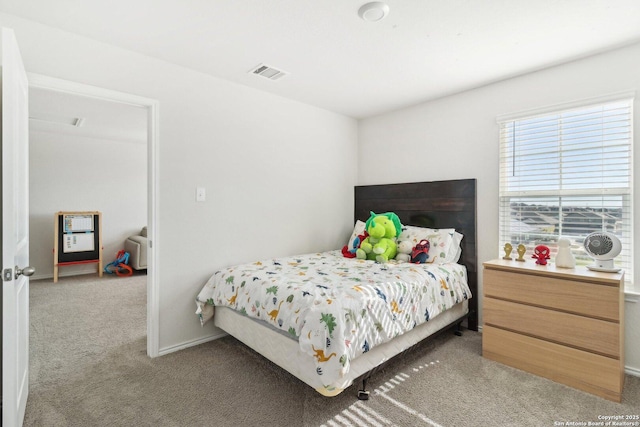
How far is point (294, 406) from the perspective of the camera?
6.26 ft

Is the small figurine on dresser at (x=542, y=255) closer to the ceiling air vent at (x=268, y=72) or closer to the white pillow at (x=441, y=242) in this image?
the white pillow at (x=441, y=242)

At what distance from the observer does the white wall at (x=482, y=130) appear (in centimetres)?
231

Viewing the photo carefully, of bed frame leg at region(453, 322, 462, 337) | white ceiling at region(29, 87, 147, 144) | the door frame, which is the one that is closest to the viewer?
the door frame

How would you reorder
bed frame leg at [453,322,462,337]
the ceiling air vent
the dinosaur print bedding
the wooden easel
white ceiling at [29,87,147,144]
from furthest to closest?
the wooden easel, white ceiling at [29,87,147,144], bed frame leg at [453,322,462,337], the ceiling air vent, the dinosaur print bedding

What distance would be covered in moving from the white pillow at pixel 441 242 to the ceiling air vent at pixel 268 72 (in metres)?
1.97

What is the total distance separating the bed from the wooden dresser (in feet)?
1.33

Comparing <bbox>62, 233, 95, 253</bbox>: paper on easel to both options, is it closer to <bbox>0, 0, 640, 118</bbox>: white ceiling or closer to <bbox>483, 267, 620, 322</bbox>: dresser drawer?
<bbox>0, 0, 640, 118</bbox>: white ceiling

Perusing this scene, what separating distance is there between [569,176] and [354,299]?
2.09m

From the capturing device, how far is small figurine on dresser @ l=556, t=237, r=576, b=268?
231 cm

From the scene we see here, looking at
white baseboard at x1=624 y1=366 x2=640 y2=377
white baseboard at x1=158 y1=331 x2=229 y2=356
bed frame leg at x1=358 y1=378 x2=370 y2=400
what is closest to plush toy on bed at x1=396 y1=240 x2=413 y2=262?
bed frame leg at x1=358 y1=378 x2=370 y2=400

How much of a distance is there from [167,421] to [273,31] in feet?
8.05

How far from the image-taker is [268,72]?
277cm

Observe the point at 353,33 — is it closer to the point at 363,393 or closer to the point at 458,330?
the point at 363,393

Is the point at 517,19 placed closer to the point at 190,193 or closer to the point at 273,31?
the point at 273,31
